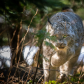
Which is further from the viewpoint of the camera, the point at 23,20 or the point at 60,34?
the point at 60,34

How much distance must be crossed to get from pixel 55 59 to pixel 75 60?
4.90 feet

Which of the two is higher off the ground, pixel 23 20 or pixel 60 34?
pixel 23 20

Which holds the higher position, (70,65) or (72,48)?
(72,48)

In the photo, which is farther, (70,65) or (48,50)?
(70,65)

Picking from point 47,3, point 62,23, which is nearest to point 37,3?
point 47,3

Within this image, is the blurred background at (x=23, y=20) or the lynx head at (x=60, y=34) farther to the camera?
the lynx head at (x=60, y=34)

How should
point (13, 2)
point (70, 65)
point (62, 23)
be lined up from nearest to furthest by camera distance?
1. point (13, 2)
2. point (62, 23)
3. point (70, 65)

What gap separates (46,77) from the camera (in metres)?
3.03

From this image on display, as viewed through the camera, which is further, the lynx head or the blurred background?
the lynx head

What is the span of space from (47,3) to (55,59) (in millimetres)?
1417

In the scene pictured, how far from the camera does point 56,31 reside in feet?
8.33

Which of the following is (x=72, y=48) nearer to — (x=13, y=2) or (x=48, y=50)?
(x=48, y=50)

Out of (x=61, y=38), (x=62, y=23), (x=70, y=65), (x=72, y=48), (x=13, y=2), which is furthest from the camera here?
(x=70, y=65)

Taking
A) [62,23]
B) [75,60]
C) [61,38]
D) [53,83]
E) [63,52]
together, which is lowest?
[53,83]
